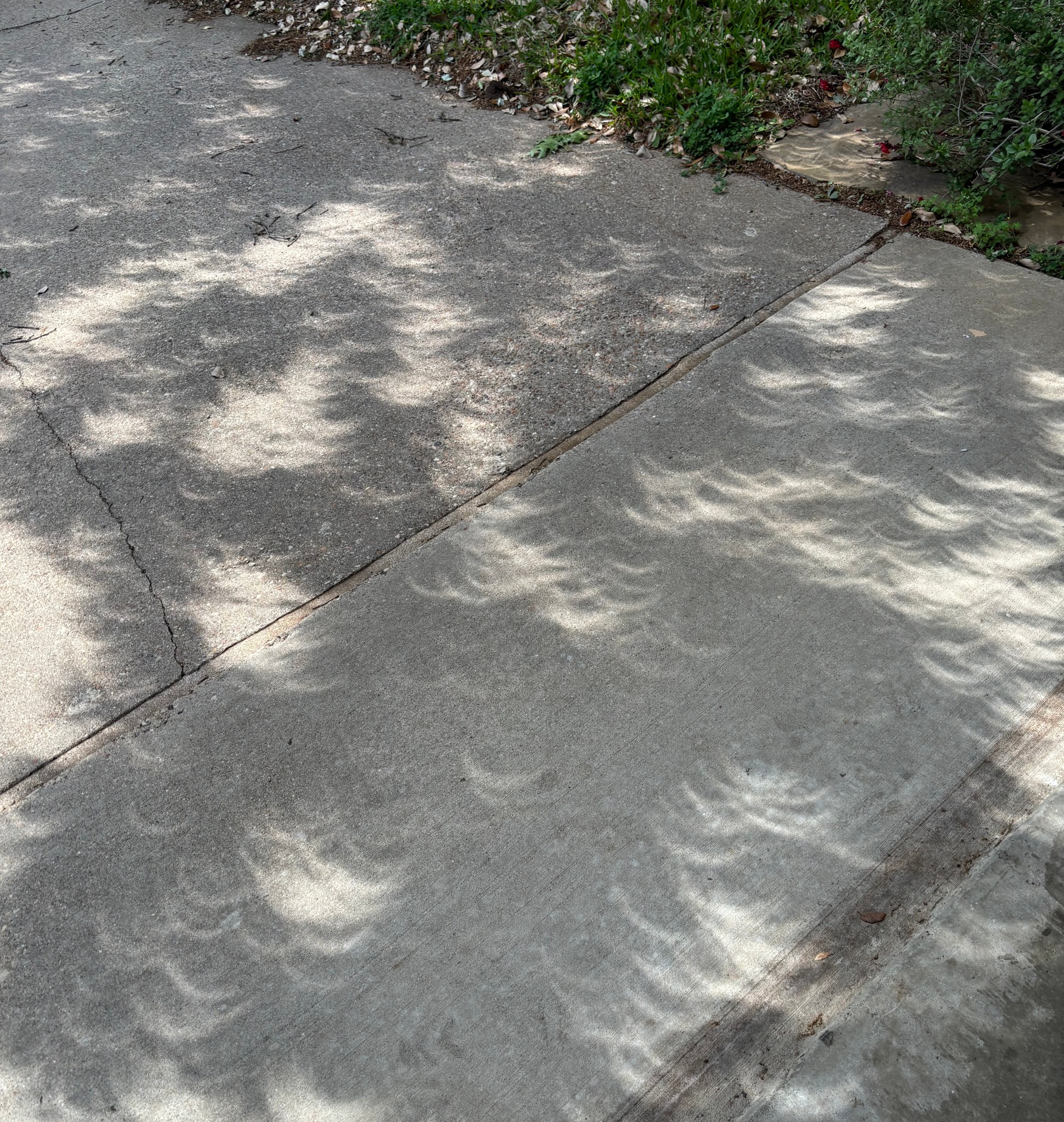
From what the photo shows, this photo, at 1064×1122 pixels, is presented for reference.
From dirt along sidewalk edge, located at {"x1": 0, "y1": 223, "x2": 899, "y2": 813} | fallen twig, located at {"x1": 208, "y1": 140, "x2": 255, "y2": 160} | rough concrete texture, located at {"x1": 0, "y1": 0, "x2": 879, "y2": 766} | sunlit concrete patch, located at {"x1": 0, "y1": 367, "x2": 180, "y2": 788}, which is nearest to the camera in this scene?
dirt along sidewalk edge, located at {"x1": 0, "y1": 223, "x2": 899, "y2": 813}

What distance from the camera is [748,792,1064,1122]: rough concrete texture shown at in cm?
207

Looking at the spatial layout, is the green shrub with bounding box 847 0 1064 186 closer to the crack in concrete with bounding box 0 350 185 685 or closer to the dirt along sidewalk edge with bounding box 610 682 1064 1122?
the dirt along sidewalk edge with bounding box 610 682 1064 1122

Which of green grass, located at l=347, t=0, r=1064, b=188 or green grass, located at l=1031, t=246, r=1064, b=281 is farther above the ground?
green grass, located at l=347, t=0, r=1064, b=188

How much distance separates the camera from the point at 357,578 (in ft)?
11.1

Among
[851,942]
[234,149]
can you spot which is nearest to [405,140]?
[234,149]

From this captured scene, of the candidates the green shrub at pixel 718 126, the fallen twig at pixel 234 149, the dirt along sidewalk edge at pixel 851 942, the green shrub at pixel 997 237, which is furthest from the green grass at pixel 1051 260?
the fallen twig at pixel 234 149

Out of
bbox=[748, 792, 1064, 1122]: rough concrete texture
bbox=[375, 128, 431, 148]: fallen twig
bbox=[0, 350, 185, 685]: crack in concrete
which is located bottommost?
bbox=[0, 350, 185, 685]: crack in concrete

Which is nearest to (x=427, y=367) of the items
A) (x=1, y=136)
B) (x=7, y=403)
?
(x=7, y=403)

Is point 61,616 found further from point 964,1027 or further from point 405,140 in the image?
point 405,140

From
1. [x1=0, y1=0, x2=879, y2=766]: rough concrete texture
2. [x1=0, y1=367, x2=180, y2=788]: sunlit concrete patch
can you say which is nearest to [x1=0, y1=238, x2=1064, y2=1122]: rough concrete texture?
[x1=0, y1=367, x2=180, y2=788]: sunlit concrete patch

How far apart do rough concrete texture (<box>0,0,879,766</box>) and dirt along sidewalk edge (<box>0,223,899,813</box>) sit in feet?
0.16

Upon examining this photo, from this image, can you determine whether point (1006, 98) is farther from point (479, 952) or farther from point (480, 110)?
point (479, 952)

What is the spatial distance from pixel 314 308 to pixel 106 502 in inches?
55.8

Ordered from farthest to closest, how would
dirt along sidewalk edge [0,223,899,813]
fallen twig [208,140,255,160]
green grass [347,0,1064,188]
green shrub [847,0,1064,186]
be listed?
fallen twig [208,140,255,160]
green grass [347,0,1064,188]
green shrub [847,0,1064,186]
dirt along sidewalk edge [0,223,899,813]
